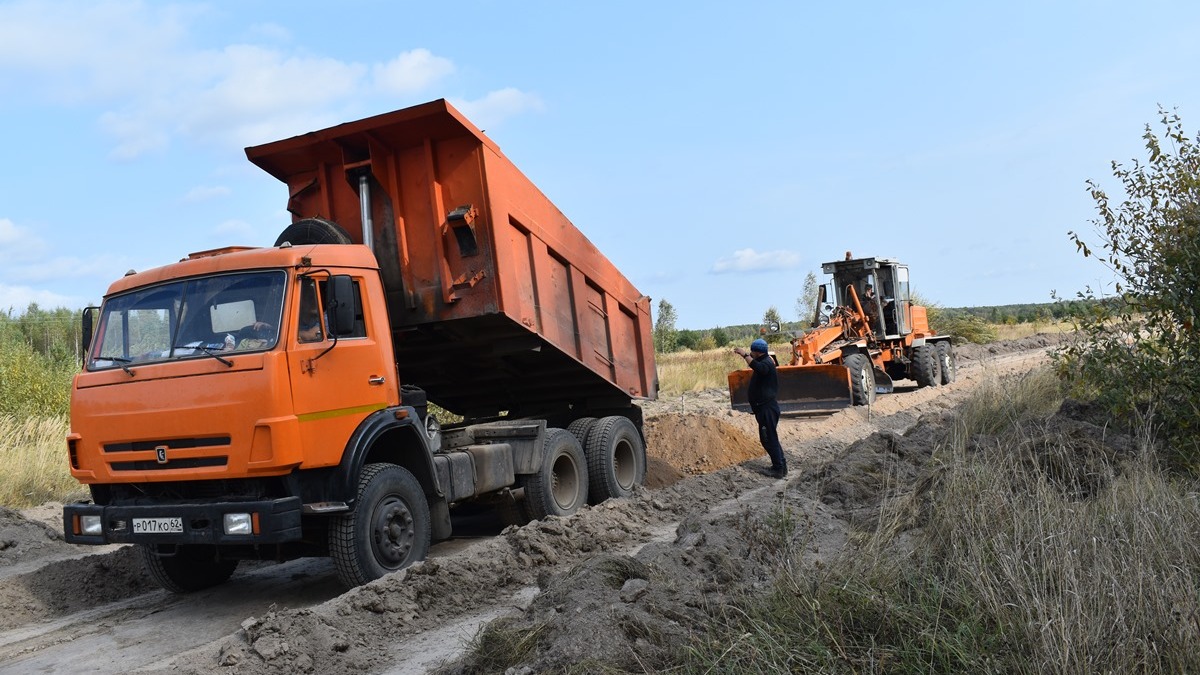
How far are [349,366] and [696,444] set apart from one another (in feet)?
23.9

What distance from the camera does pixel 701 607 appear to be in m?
4.54

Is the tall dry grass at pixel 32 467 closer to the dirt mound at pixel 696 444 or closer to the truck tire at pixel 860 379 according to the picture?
the dirt mound at pixel 696 444

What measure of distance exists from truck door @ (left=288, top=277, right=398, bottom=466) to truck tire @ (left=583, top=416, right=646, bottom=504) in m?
3.06

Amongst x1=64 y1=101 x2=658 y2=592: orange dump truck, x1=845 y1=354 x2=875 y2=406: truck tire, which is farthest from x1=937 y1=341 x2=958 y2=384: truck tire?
x1=64 y1=101 x2=658 y2=592: orange dump truck

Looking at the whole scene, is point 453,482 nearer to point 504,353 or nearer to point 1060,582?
point 504,353

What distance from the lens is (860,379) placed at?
16391 mm

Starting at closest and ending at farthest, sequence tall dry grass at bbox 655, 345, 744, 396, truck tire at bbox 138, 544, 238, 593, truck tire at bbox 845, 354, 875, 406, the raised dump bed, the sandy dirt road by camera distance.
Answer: the sandy dirt road, truck tire at bbox 138, 544, 238, 593, the raised dump bed, truck tire at bbox 845, 354, 875, 406, tall dry grass at bbox 655, 345, 744, 396

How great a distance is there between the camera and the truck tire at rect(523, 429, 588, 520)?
29.0 feet

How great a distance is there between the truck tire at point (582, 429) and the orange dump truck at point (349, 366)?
0.13ft

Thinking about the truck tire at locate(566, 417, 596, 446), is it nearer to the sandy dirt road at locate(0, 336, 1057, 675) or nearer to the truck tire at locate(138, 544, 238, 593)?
the sandy dirt road at locate(0, 336, 1057, 675)

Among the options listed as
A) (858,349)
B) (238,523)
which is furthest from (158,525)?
(858,349)

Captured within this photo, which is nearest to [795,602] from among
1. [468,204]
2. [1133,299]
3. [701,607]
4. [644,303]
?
[701,607]

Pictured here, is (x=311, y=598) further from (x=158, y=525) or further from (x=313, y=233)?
(x=313, y=233)

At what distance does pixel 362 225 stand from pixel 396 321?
83cm
